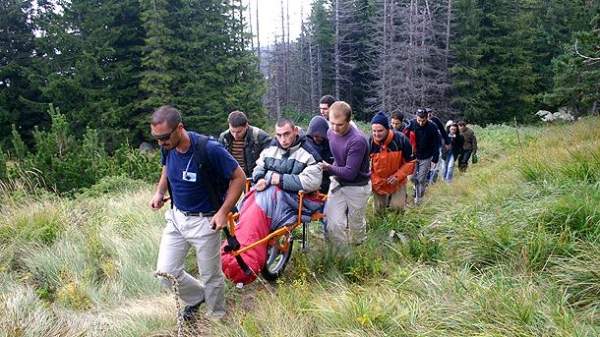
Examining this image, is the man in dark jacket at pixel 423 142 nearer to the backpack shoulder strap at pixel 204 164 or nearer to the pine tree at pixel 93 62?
the backpack shoulder strap at pixel 204 164

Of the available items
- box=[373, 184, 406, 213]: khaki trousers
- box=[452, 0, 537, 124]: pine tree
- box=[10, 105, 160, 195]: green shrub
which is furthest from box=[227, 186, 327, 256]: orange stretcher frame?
box=[452, 0, 537, 124]: pine tree

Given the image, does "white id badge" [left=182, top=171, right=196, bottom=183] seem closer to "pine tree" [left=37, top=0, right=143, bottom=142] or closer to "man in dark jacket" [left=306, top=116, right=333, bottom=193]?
"man in dark jacket" [left=306, top=116, right=333, bottom=193]

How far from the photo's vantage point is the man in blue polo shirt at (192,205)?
3498 mm

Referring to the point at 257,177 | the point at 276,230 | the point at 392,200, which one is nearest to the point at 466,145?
the point at 392,200

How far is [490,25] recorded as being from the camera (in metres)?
33.7

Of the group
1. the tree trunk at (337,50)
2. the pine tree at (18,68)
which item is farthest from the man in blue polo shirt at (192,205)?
the tree trunk at (337,50)

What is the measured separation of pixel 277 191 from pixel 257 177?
361 mm

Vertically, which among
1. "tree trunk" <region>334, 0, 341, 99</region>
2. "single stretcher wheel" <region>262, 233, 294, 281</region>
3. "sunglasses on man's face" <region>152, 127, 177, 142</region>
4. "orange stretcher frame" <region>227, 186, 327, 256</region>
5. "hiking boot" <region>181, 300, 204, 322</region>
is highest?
"tree trunk" <region>334, 0, 341, 99</region>

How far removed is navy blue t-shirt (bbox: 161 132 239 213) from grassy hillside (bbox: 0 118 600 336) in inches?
38.4

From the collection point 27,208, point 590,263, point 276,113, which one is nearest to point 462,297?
point 590,263

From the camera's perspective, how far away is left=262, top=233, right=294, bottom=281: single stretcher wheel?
14.4 ft

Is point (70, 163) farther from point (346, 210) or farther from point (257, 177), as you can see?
point (346, 210)

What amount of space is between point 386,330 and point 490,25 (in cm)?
3545

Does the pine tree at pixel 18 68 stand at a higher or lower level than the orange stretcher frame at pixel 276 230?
higher
